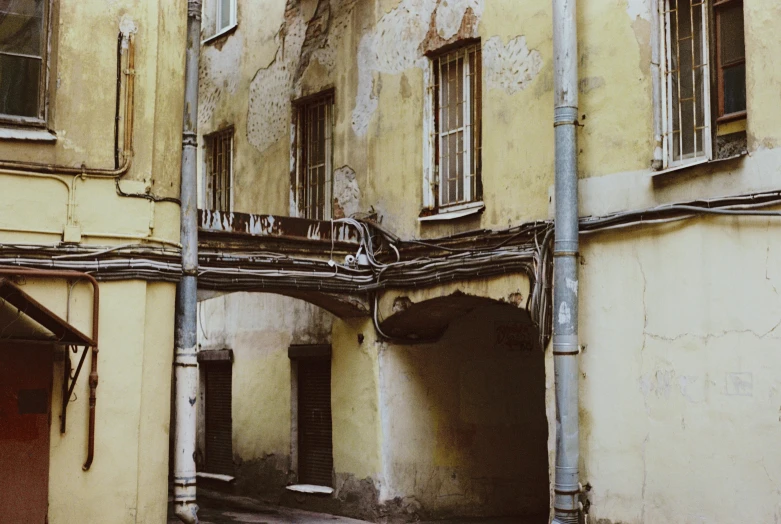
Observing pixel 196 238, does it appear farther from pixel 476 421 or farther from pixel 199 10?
pixel 476 421

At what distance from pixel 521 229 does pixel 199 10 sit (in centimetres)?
Result: 421

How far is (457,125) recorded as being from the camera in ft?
39.4

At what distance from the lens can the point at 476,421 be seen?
13234 millimetres

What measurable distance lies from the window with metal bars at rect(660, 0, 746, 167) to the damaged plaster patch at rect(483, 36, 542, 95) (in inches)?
64.7

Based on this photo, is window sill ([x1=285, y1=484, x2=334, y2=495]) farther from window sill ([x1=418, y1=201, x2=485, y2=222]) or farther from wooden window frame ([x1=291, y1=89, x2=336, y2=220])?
window sill ([x1=418, y1=201, x2=485, y2=222])

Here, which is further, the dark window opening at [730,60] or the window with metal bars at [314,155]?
the window with metal bars at [314,155]

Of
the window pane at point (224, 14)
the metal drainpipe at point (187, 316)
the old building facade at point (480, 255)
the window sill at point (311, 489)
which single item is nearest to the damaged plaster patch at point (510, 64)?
the old building facade at point (480, 255)

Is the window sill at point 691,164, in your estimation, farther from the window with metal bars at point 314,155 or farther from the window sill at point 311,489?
the window sill at point 311,489

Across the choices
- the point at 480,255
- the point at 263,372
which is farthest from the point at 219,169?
the point at 480,255

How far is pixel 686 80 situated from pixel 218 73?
9198mm

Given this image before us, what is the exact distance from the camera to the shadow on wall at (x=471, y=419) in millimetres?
12703

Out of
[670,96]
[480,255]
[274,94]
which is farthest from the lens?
[274,94]

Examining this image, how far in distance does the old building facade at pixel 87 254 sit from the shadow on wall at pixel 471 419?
350 cm

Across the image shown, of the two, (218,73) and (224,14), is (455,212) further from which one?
(224,14)
